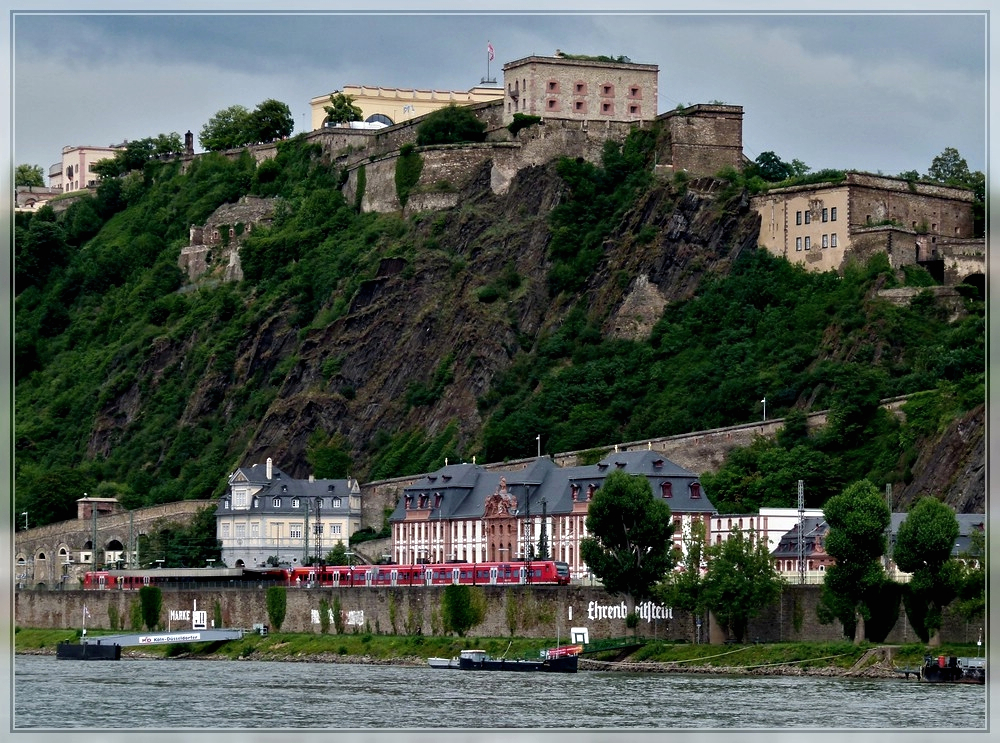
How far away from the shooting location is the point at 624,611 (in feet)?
275

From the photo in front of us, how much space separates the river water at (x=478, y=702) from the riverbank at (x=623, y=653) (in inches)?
60.1

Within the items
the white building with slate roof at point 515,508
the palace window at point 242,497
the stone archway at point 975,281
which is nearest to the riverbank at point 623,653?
the white building with slate roof at point 515,508

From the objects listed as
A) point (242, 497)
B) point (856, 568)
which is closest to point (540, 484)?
point (242, 497)

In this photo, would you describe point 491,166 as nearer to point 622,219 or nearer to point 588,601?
point 622,219

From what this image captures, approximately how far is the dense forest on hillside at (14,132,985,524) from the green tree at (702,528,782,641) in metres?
19.0

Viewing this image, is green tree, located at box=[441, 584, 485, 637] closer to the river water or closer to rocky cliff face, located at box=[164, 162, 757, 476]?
the river water

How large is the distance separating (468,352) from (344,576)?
21.9 meters

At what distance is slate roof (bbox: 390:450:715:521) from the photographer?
98.3m

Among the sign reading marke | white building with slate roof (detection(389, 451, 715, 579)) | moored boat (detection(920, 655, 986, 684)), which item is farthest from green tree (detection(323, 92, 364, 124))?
moored boat (detection(920, 655, 986, 684))

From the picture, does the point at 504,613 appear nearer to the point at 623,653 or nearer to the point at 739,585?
the point at 623,653

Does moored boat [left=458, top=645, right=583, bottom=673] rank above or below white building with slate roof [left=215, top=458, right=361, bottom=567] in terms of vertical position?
below

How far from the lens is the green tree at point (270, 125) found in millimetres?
157375

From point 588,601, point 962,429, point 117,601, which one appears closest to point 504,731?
point 588,601

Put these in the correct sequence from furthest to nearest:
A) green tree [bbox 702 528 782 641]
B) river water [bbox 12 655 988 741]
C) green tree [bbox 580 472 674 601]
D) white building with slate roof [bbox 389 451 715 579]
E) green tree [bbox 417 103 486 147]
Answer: green tree [bbox 417 103 486 147] → white building with slate roof [bbox 389 451 715 579] → green tree [bbox 580 472 674 601] → green tree [bbox 702 528 782 641] → river water [bbox 12 655 988 741]
